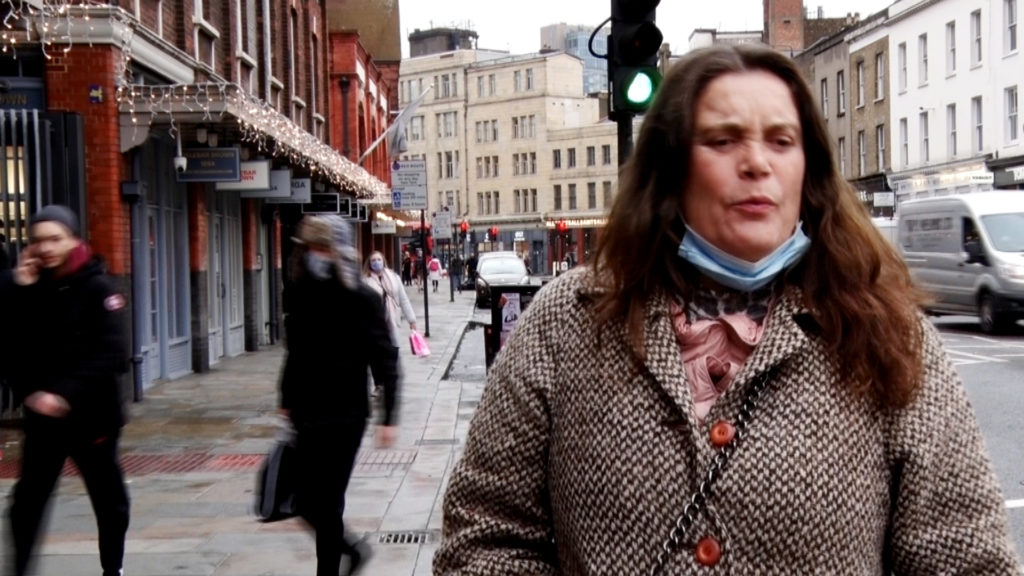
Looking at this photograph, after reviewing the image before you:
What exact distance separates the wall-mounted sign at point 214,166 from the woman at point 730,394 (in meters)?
13.9

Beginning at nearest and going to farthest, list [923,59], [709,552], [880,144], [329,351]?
[709,552] < [329,351] < [923,59] < [880,144]

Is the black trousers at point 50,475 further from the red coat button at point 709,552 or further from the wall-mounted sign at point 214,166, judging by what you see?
the wall-mounted sign at point 214,166

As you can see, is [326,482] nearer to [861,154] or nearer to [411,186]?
[411,186]

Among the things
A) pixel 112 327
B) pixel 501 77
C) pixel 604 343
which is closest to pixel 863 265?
A: pixel 604 343

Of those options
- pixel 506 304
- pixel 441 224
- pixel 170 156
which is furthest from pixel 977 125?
pixel 506 304

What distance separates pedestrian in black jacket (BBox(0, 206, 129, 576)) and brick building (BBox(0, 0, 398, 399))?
6.58 m

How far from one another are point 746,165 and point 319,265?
4213 millimetres

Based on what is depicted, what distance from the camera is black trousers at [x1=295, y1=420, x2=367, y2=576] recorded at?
586 cm

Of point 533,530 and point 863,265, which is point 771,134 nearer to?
point 863,265

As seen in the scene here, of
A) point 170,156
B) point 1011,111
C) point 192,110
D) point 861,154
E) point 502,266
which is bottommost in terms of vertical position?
point 502,266

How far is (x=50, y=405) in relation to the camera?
5.45 metres

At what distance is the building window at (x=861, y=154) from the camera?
153ft

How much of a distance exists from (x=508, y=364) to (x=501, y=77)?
9174 centimetres

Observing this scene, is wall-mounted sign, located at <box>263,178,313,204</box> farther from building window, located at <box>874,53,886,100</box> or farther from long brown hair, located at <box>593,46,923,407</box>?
building window, located at <box>874,53,886,100</box>
